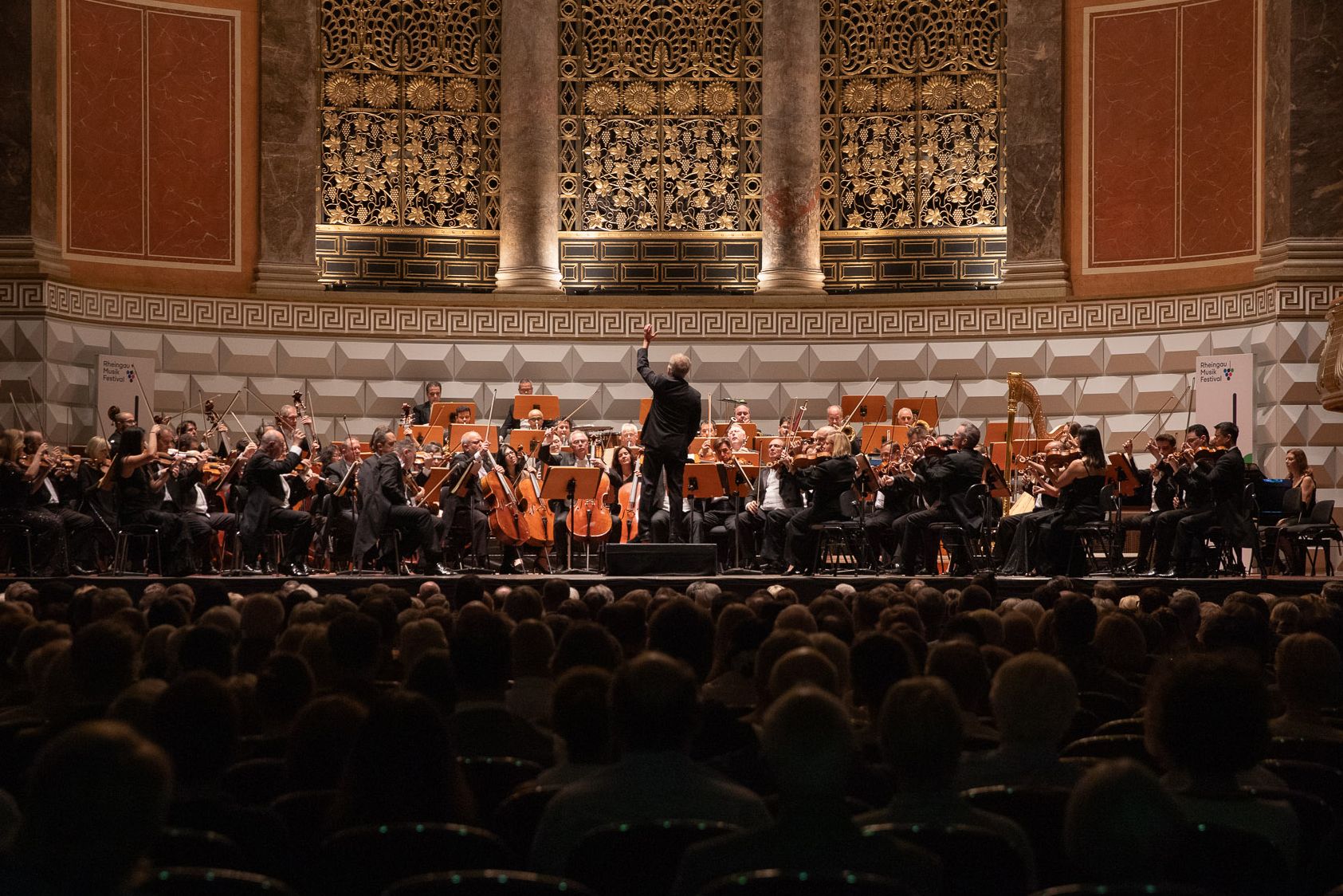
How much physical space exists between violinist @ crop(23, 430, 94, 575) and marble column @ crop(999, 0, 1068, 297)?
9.96 metres

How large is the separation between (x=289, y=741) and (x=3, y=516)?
9.92 meters

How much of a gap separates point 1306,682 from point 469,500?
9758 mm

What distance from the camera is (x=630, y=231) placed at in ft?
60.7

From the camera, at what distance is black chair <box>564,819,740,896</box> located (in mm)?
2834

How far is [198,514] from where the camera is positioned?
13133 mm

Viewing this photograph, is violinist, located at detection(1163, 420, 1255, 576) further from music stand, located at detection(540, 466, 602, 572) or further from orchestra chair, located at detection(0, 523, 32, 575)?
orchestra chair, located at detection(0, 523, 32, 575)

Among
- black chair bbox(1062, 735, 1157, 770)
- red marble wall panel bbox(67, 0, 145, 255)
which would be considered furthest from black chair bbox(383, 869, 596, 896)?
red marble wall panel bbox(67, 0, 145, 255)

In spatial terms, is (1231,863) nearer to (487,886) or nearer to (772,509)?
(487,886)

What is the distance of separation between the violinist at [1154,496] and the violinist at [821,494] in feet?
7.50

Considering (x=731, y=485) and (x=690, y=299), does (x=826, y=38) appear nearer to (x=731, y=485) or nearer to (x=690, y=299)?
(x=690, y=299)

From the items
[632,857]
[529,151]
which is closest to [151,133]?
[529,151]

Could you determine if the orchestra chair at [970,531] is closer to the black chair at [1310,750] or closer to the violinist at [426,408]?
the violinist at [426,408]

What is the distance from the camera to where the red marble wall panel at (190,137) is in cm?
1738

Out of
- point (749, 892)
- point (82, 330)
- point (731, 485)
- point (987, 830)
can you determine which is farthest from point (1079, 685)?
point (82, 330)
